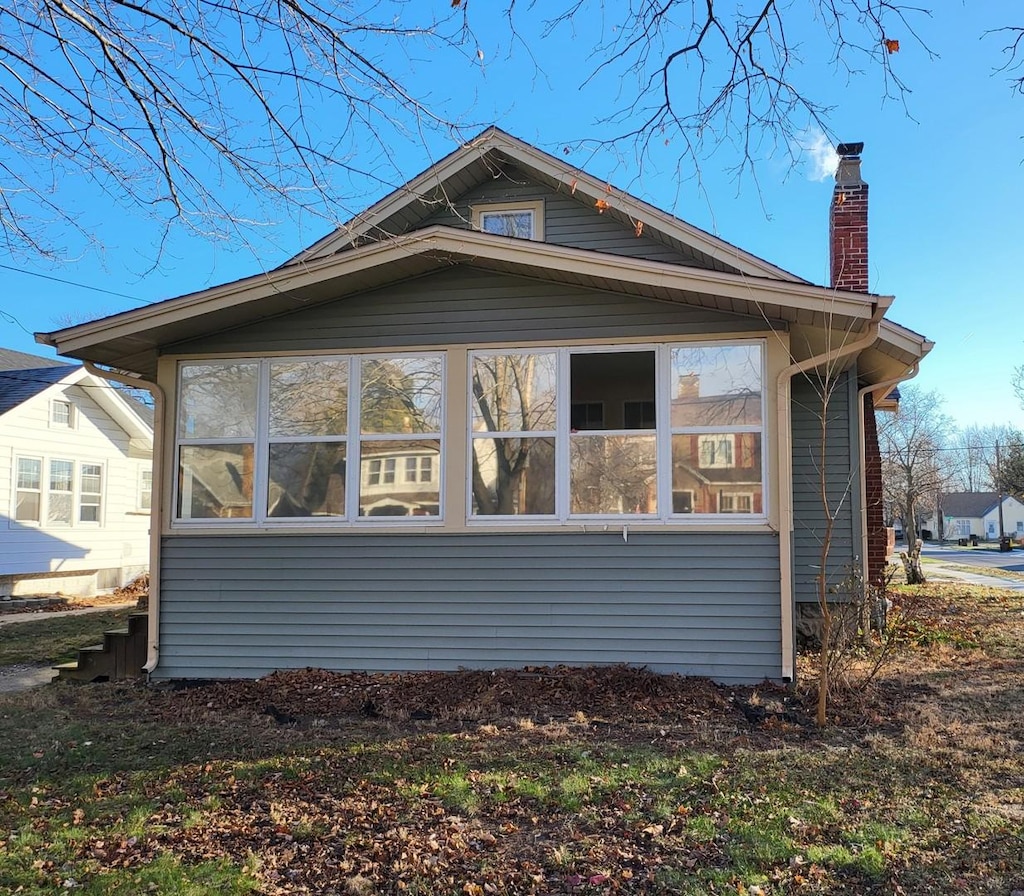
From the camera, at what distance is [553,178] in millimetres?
8164

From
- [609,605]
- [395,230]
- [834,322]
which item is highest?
[395,230]

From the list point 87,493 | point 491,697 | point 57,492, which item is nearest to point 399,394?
point 491,697

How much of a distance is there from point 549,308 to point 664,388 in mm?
1249

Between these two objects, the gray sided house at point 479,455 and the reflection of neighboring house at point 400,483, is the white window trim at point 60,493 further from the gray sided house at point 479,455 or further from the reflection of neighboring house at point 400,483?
the reflection of neighboring house at point 400,483

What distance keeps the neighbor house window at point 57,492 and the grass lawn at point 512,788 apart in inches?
452

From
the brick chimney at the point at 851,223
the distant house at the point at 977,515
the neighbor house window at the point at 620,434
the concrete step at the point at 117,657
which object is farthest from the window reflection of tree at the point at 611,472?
the distant house at the point at 977,515

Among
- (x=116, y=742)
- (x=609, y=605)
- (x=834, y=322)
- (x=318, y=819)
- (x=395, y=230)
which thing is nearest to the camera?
(x=318, y=819)

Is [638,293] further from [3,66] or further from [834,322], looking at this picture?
[3,66]

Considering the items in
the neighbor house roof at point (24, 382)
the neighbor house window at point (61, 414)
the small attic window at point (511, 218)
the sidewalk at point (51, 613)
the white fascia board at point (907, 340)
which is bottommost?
the sidewalk at point (51, 613)

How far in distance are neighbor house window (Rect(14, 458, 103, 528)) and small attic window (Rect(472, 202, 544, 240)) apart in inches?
510

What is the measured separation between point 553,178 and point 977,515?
3180 inches

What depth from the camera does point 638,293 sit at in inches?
265

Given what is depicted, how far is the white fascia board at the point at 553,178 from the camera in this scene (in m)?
7.44

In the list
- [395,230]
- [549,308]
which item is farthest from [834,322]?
[395,230]
